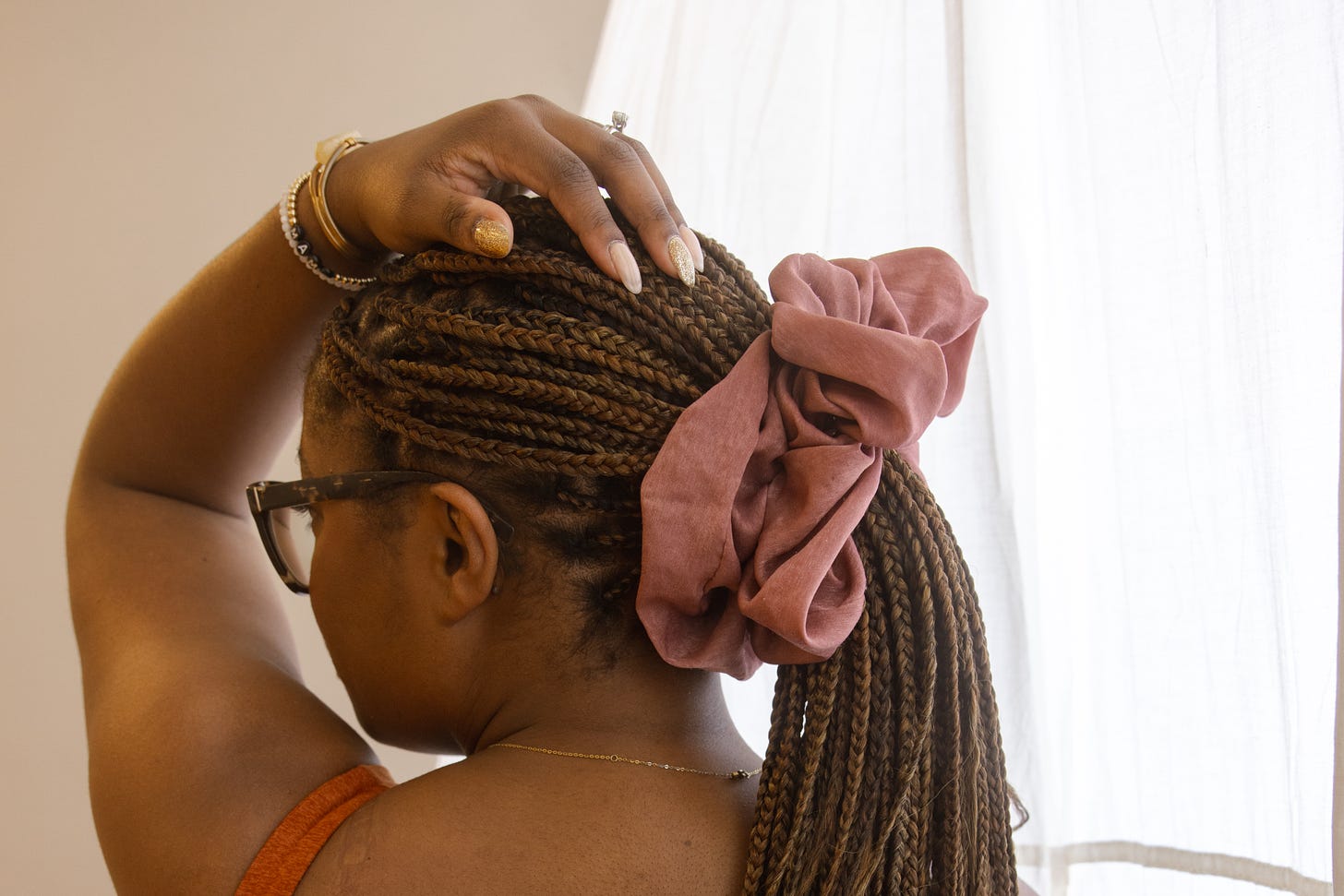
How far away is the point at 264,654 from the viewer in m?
0.99

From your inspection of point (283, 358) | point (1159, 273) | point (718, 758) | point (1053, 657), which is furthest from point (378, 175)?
point (1053, 657)

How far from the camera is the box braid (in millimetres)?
759

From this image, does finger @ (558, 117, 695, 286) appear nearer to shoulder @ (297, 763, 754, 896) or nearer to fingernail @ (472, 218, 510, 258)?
fingernail @ (472, 218, 510, 258)

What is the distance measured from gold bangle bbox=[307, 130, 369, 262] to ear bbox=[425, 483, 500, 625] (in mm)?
351

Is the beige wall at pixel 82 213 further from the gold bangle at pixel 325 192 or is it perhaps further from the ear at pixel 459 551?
the ear at pixel 459 551

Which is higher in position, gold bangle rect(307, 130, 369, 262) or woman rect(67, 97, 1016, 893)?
gold bangle rect(307, 130, 369, 262)

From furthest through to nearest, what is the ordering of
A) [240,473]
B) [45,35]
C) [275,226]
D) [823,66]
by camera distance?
1. [45,35]
2. [823,66]
3. [240,473]
4. [275,226]

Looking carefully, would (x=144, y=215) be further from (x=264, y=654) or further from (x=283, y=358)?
(x=264, y=654)

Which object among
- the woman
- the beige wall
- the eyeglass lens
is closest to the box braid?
the woman

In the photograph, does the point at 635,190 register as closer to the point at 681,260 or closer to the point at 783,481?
the point at 681,260

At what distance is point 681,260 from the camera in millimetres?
794

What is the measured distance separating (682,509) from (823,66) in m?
0.90

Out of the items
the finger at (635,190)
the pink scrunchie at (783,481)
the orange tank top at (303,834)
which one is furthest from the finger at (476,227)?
the orange tank top at (303,834)

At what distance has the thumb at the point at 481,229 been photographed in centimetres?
78
